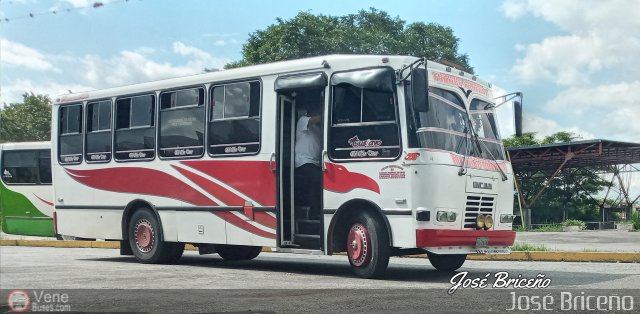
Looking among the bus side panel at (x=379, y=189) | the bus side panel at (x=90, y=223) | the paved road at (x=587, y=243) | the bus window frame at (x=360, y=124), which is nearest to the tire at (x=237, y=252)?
the bus side panel at (x=90, y=223)

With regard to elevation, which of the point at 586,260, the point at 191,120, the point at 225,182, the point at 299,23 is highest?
the point at 299,23

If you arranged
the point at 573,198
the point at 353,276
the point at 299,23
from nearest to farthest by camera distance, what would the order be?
the point at 353,276 → the point at 299,23 → the point at 573,198

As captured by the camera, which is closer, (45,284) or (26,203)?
(45,284)

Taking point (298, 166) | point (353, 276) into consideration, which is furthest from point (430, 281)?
point (298, 166)

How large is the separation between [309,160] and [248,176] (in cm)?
116

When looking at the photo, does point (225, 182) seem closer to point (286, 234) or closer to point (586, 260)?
point (286, 234)

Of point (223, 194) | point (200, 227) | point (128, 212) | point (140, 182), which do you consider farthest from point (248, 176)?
point (128, 212)

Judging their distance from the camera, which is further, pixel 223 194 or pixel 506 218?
pixel 223 194

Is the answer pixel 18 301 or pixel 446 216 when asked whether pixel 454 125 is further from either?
pixel 18 301

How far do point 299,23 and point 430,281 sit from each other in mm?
29378

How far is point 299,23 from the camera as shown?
3825 cm

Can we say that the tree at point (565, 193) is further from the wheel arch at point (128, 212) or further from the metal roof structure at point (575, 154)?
the wheel arch at point (128, 212)

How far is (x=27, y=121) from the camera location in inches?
1766

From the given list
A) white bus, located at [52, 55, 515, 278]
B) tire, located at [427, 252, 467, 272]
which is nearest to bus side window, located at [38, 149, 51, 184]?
white bus, located at [52, 55, 515, 278]
